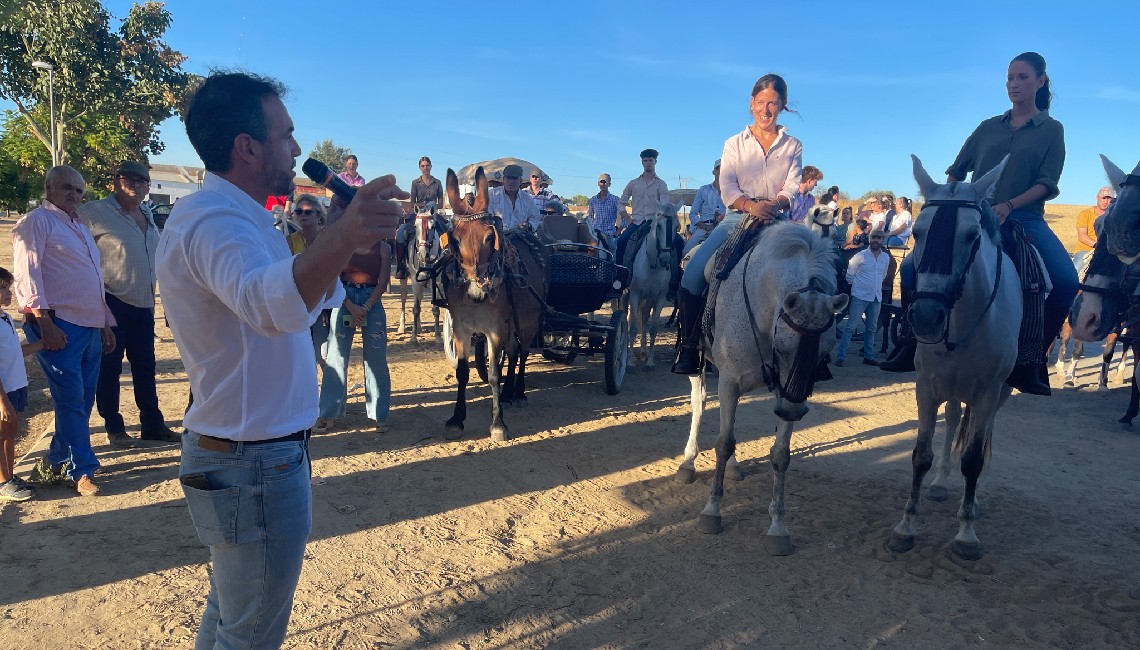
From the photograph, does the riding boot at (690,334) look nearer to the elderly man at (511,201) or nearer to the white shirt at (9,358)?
the elderly man at (511,201)

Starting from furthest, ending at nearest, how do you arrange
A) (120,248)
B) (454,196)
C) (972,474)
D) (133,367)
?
(454,196), (133,367), (120,248), (972,474)

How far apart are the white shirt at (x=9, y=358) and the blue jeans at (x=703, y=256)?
511cm

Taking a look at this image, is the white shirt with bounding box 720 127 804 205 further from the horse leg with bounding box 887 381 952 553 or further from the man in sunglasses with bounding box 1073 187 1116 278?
Answer: the man in sunglasses with bounding box 1073 187 1116 278

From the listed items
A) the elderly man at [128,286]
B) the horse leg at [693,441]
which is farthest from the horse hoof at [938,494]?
the elderly man at [128,286]

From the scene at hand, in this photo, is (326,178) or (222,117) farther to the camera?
(326,178)

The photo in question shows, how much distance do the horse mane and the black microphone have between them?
2.88 metres

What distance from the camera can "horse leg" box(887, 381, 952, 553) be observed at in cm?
442

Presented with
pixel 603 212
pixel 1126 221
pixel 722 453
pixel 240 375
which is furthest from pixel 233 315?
pixel 603 212

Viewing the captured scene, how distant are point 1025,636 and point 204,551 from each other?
4.82 metres

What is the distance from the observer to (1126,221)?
382cm

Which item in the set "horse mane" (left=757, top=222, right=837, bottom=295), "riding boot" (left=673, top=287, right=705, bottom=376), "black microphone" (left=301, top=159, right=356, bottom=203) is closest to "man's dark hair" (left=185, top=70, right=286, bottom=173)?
"black microphone" (left=301, top=159, right=356, bottom=203)

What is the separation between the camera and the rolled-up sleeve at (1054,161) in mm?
4590

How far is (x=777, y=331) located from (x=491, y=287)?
9.50 feet

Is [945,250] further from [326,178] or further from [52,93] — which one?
[52,93]
